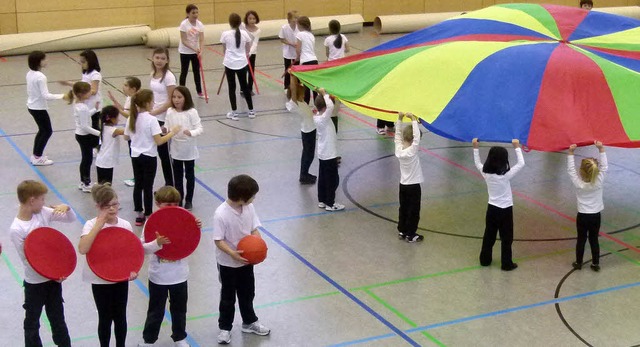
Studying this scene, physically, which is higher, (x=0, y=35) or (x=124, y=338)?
(x=0, y=35)

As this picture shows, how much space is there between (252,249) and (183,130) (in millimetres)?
2847

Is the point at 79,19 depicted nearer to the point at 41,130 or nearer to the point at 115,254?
the point at 41,130

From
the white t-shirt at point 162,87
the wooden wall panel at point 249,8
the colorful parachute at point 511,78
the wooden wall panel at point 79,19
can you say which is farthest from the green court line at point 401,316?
the wooden wall panel at point 249,8

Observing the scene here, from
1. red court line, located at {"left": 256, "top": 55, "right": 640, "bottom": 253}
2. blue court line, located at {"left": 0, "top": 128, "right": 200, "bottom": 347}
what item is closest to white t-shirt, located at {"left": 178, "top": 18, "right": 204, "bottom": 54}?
red court line, located at {"left": 256, "top": 55, "right": 640, "bottom": 253}

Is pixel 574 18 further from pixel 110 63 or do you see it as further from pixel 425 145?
pixel 110 63

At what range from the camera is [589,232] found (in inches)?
301

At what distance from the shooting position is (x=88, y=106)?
377 inches

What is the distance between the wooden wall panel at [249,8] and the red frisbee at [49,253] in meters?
13.8

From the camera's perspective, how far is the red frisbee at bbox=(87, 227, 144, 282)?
18.4 ft

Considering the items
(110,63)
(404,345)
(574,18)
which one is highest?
(574,18)

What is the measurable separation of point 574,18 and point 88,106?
5207mm

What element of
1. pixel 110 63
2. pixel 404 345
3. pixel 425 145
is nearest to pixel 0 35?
pixel 110 63

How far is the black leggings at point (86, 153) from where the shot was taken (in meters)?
9.41

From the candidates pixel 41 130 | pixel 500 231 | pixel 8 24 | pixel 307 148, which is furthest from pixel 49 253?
pixel 8 24
